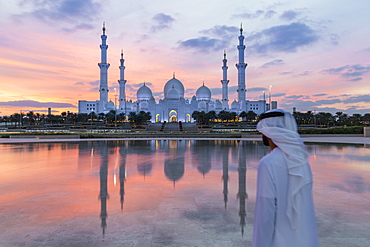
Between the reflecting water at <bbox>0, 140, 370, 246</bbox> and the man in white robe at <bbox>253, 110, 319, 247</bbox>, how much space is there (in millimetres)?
2179

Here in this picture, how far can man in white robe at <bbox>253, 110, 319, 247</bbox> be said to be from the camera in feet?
6.61

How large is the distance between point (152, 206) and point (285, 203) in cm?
420

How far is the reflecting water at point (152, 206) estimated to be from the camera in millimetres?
4285

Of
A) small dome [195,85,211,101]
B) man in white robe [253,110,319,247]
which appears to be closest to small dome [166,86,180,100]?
small dome [195,85,211,101]

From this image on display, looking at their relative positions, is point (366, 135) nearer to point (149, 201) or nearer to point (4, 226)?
point (149, 201)

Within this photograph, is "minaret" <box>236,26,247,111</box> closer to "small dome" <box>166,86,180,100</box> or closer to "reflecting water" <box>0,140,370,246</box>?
"small dome" <box>166,86,180,100</box>

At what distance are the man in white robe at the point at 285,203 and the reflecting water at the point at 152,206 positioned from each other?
2179 millimetres

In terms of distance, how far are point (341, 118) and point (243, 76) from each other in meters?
30.8

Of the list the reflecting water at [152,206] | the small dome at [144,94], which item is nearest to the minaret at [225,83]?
the small dome at [144,94]

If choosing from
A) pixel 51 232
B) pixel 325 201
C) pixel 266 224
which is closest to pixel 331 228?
pixel 325 201

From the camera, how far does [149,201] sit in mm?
6137

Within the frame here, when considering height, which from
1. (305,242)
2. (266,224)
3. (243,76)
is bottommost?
(305,242)

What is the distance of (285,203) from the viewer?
205 centimetres

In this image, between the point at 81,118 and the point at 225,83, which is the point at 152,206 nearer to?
the point at 81,118
